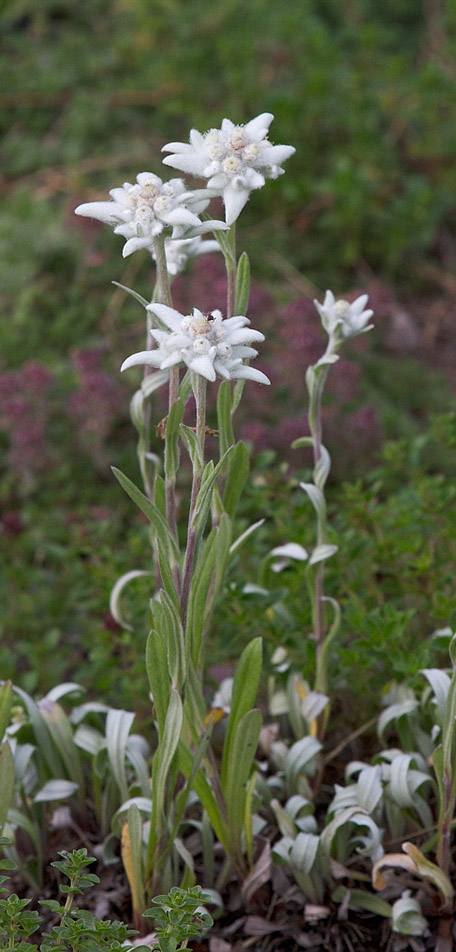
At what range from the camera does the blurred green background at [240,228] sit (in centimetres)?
272

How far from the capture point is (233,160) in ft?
4.21

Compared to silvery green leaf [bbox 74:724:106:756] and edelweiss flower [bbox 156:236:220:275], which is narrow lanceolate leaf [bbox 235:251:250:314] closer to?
edelweiss flower [bbox 156:236:220:275]

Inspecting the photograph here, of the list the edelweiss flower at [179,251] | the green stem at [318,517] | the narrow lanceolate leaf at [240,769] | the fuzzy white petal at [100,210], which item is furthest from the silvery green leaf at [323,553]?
the fuzzy white petal at [100,210]

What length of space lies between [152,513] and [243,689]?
381 millimetres

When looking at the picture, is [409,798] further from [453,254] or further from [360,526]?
[453,254]

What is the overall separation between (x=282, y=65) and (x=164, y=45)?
1.76 feet

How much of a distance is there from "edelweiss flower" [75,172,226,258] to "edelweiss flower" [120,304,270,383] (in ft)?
0.31

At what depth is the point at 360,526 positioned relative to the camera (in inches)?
78.6

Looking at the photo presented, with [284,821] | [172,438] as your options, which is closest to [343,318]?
[172,438]

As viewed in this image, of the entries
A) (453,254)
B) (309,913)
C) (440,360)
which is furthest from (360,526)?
(453,254)

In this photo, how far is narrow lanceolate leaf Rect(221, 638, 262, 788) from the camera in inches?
58.9

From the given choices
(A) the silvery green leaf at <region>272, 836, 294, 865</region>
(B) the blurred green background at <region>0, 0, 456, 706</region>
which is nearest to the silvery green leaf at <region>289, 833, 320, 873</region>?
(A) the silvery green leaf at <region>272, 836, 294, 865</region>

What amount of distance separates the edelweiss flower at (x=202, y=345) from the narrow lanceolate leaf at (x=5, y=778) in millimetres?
671

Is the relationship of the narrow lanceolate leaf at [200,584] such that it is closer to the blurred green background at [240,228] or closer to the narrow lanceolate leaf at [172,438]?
the narrow lanceolate leaf at [172,438]
